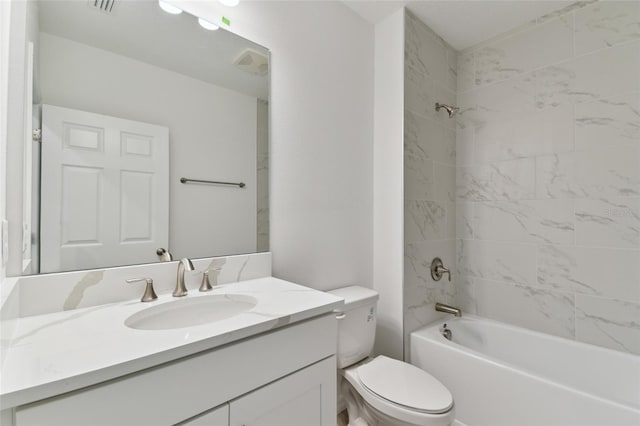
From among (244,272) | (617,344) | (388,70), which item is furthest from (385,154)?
(617,344)

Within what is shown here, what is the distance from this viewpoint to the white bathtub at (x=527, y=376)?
48.0 inches

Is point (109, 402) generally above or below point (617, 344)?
above

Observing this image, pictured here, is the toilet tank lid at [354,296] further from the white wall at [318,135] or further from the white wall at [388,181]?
the white wall at [388,181]

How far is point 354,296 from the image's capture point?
1.54 meters

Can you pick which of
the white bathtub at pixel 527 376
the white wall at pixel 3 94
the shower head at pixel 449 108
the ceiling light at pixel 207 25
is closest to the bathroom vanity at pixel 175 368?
the white wall at pixel 3 94

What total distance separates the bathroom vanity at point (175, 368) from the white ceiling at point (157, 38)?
0.92 meters

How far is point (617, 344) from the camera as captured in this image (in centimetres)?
161

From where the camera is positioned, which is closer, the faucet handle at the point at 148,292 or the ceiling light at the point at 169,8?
the faucet handle at the point at 148,292

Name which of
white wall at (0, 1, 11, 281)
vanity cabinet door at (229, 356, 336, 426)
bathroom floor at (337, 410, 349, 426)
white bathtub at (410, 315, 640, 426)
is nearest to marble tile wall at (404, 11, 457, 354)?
white bathtub at (410, 315, 640, 426)

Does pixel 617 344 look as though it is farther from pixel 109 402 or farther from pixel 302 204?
→ pixel 109 402

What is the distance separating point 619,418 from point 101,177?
2109mm

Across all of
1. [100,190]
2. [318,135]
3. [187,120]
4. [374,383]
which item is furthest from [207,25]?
[374,383]

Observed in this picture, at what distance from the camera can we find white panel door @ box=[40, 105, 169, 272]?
96cm

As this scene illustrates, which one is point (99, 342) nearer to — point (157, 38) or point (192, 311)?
point (192, 311)
